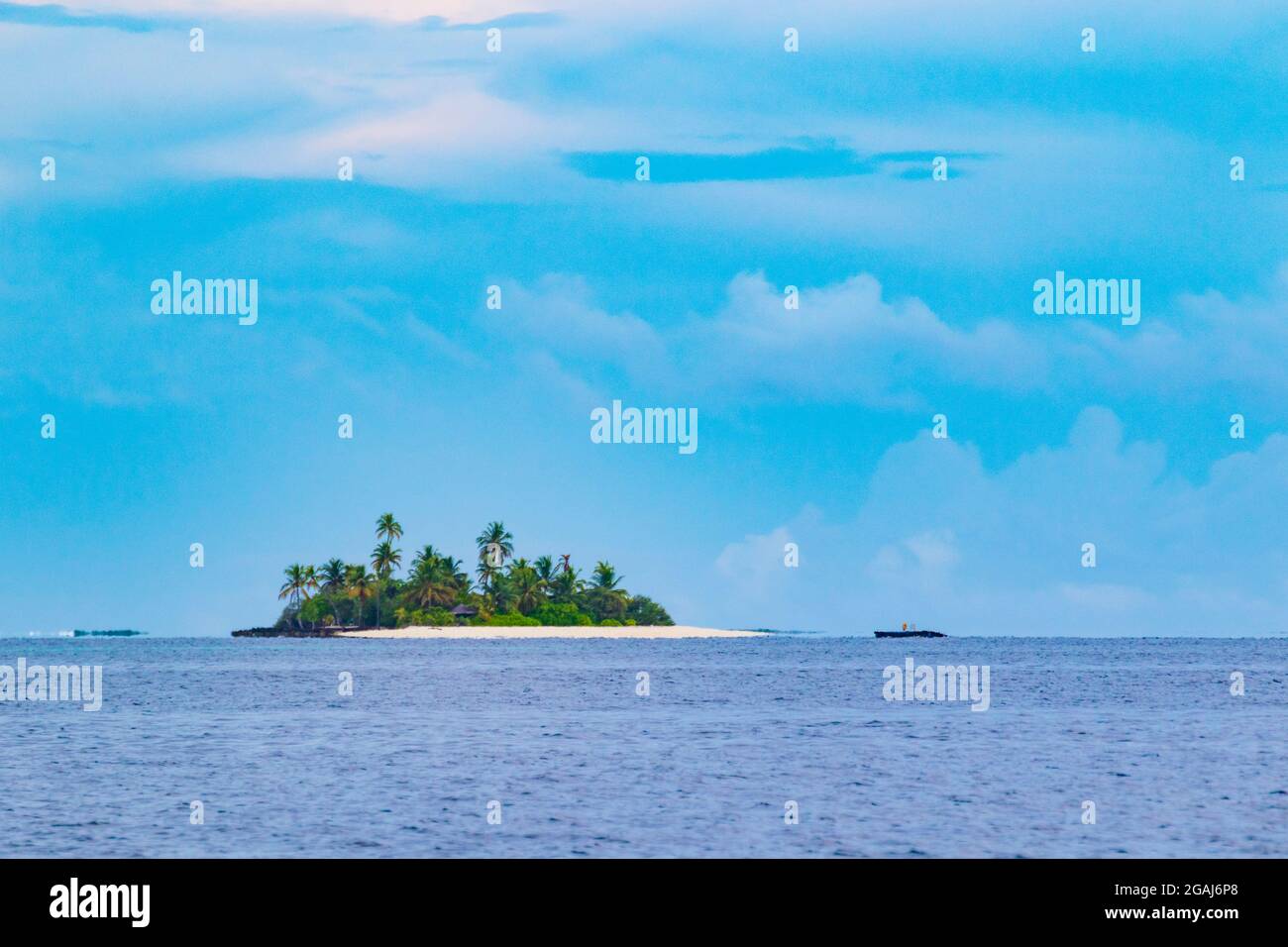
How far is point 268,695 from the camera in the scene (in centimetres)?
8469

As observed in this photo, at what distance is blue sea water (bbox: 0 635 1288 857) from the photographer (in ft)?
100

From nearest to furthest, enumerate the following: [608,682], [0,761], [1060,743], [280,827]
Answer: [280,827] → [0,761] → [1060,743] → [608,682]

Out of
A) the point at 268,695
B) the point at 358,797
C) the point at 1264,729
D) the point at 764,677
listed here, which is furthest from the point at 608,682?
the point at 358,797

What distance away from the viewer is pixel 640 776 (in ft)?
136

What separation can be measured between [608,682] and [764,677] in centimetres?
1690

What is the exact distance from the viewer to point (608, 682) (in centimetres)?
10062

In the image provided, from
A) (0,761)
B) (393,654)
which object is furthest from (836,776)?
(393,654)

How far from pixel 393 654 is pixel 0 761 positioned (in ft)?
386

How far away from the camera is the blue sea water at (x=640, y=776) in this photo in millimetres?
30531
